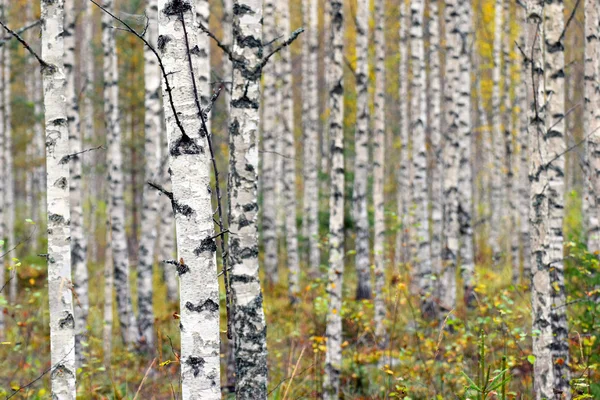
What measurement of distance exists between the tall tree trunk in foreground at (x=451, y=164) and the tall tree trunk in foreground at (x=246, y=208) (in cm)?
612

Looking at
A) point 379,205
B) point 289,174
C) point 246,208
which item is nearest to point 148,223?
point 379,205

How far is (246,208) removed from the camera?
3783mm

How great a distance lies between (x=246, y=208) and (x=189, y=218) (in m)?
0.75

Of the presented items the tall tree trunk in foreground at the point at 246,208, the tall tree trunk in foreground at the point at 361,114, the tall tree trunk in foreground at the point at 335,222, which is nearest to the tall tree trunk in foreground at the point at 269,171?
the tall tree trunk in foreground at the point at 361,114

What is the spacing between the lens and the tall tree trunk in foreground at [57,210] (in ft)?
13.7

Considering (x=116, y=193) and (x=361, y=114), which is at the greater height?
(x=361, y=114)

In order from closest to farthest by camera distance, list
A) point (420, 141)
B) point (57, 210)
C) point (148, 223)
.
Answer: point (57, 210) < point (148, 223) < point (420, 141)

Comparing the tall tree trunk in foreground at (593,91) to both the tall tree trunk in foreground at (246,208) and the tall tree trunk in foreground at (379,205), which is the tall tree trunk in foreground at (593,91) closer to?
the tall tree trunk in foreground at (379,205)

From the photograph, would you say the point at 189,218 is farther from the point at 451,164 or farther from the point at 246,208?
the point at 451,164

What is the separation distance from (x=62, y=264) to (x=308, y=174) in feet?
32.9

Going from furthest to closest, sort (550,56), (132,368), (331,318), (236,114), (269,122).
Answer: (269,122) → (132,368) → (331,318) → (550,56) → (236,114)

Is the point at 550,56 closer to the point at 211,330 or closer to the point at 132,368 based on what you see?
the point at 211,330

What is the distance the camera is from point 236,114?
3.82 metres

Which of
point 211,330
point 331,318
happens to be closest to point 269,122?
point 331,318
